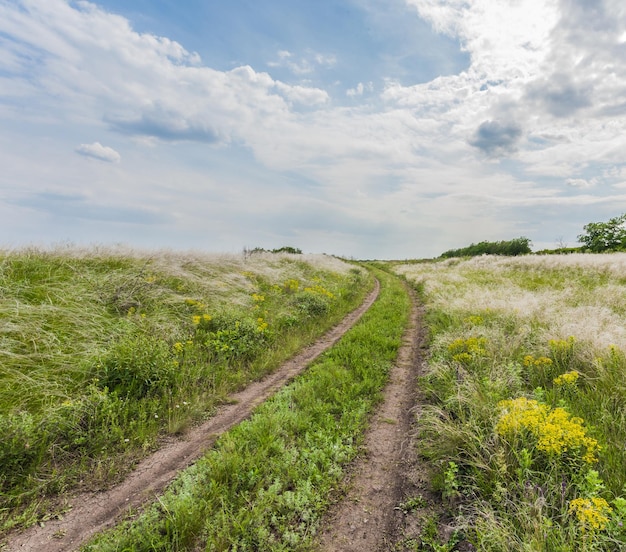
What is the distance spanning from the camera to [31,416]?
4320 mm

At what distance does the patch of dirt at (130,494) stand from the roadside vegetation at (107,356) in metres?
0.17

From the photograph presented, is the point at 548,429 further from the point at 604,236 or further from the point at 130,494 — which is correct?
the point at 604,236

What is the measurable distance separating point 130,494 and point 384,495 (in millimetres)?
3072

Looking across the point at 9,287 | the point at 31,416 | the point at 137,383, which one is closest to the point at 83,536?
the point at 31,416

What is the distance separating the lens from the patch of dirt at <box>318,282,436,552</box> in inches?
127

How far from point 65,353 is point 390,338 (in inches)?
309

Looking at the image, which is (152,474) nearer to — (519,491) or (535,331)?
(519,491)

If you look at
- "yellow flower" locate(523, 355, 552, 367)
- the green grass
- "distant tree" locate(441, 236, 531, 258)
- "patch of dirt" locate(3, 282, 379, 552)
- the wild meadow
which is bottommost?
"patch of dirt" locate(3, 282, 379, 552)

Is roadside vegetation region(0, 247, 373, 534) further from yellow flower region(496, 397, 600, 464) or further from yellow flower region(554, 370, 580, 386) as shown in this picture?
yellow flower region(554, 370, 580, 386)

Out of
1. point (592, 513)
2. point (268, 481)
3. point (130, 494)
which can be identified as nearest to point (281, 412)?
point (268, 481)

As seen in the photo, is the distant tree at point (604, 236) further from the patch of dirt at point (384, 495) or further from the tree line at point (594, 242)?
the patch of dirt at point (384, 495)

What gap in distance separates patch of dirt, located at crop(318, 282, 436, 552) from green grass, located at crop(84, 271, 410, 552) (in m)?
0.19

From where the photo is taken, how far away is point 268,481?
3777 millimetres

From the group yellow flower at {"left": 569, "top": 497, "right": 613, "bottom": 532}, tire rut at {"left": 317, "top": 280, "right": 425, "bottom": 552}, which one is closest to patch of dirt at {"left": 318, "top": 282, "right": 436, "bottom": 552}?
tire rut at {"left": 317, "top": 280, "right": 425, "bottom": 552}
